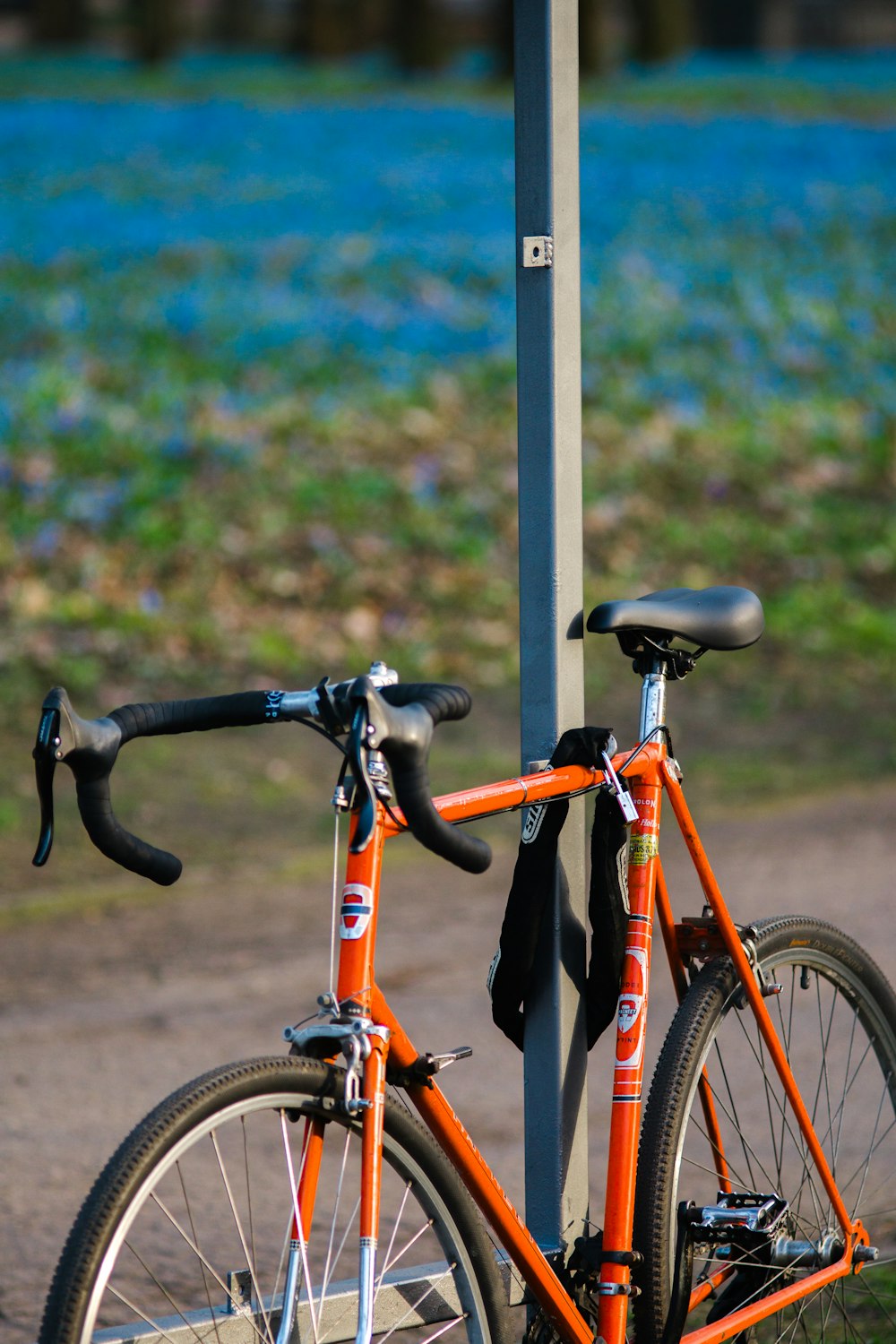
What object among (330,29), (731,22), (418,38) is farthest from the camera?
(731,22)

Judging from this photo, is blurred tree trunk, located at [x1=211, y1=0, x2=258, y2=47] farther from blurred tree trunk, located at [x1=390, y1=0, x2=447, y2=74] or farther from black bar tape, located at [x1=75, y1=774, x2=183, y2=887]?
black bar tape, located at [x1=75, y1=774, x2=183, y2=887]

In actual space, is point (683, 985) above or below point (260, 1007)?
above

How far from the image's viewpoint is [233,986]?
485 centimetres

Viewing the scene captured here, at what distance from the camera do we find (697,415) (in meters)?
11.4

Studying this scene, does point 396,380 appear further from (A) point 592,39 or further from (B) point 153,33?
(B) point 153,33

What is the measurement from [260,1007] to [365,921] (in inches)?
111

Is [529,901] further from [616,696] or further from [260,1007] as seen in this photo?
[616,696]

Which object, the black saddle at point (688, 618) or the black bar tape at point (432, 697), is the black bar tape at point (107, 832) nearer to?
the black bar tape at point (432, 697)

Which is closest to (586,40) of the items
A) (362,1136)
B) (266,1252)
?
(266,1252)

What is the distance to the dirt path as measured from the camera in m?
3.81

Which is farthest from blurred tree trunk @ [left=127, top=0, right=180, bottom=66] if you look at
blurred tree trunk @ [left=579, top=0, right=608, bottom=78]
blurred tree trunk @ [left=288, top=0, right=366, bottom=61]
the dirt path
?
the dirt path

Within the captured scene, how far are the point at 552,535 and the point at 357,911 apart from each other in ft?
2.59

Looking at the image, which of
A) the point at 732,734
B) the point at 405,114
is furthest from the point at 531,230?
the point at 405,114

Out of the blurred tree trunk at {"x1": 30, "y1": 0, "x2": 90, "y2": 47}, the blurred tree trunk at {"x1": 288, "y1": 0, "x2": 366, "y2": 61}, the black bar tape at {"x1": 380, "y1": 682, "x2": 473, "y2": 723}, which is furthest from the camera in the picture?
the blurred tree trunk at {"x1": 30, "y1": 0, "x2": 90, "y2": 47}
